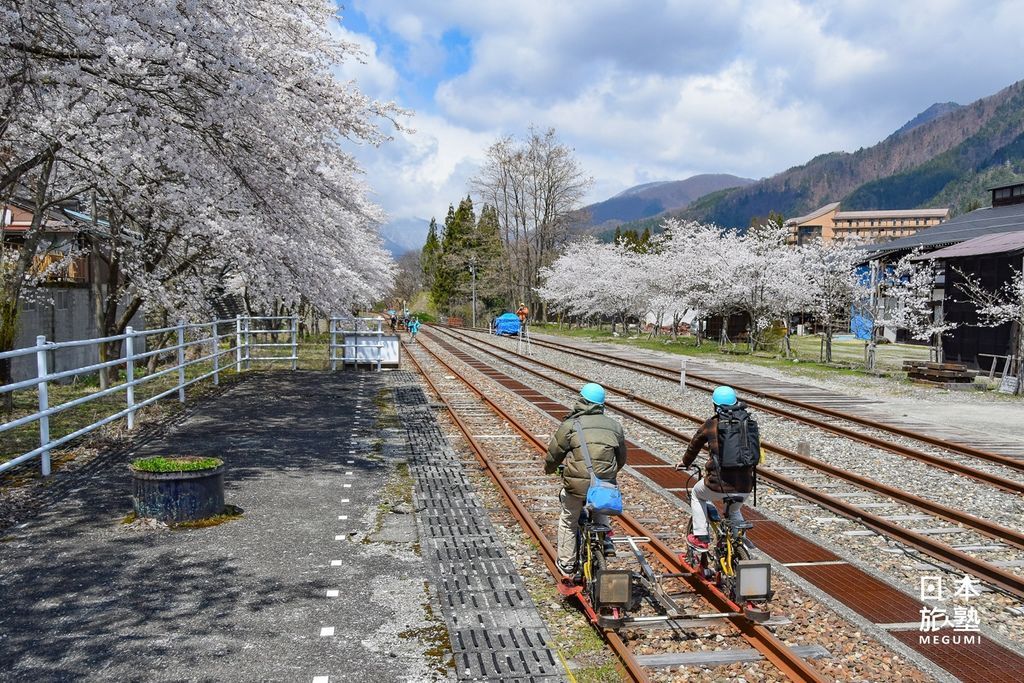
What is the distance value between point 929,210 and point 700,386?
199 m

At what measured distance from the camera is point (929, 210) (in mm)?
191625

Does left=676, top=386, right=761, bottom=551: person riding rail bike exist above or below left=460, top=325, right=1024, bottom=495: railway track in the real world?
above

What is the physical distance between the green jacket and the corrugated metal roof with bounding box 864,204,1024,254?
35.6 m

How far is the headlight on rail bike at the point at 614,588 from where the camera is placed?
5457mm

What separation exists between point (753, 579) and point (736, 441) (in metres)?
1.04

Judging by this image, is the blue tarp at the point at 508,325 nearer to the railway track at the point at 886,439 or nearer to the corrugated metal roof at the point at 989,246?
the corrugated metal roof at the point at 989,246

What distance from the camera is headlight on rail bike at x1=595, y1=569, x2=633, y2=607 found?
5.46 metres

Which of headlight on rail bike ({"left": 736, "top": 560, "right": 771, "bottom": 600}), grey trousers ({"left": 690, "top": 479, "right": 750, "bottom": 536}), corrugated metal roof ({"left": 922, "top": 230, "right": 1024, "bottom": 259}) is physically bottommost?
headlight on rail bike ({"left": 736, "top": 560, "right": 771, "bottom": 600})

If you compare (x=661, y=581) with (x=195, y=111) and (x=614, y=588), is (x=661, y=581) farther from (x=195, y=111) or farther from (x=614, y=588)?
(x=195, y=111)

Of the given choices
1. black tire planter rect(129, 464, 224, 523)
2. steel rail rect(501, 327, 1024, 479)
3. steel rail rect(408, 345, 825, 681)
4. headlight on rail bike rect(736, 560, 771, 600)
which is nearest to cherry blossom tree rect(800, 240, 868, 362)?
steel rail rect(501, 327, 1024, 479)

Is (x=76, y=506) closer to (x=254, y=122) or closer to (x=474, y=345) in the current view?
(x=254, y=122)

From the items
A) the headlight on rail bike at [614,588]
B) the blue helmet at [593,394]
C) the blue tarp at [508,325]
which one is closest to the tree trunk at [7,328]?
the blue helmet at [593,394]

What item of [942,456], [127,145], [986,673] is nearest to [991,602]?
[986,673]

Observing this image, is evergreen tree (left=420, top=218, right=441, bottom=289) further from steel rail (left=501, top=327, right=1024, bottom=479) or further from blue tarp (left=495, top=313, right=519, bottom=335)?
steel rail (left=501, top=327, right=1024, bottom=479)
